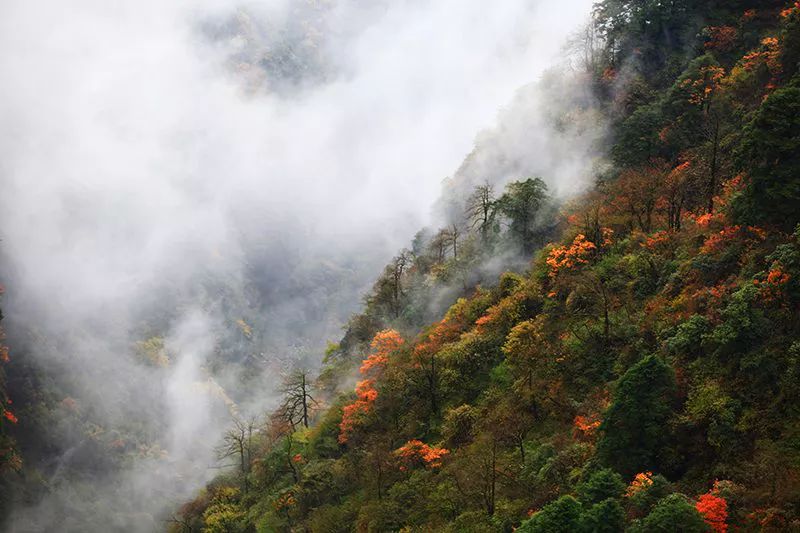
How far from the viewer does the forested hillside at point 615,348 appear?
28.8 metres

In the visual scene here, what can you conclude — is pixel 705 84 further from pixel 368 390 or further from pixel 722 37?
pixel 368 390

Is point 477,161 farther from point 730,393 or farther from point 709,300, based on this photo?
point 730,393

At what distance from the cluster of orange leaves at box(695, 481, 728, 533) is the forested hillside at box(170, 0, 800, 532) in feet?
0.25

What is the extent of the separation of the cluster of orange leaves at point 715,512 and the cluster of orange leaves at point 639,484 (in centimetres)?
225

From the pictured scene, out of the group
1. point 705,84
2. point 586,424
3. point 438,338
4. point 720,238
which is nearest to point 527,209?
point 438,338

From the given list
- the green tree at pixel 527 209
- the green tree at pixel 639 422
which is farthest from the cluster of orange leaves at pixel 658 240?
the green tree at pixel 527 209

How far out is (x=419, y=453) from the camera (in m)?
47.2

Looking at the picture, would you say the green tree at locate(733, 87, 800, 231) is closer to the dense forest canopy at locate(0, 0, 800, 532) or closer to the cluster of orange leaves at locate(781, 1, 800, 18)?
the dense forest canopy at locate(0, 0, 800, 532)

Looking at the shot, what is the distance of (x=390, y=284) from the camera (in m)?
84.6

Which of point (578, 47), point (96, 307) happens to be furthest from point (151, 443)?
point (578, 47)

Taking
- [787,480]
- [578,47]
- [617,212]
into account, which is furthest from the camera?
[578,47]

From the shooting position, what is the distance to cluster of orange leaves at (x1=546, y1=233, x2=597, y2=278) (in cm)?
5319

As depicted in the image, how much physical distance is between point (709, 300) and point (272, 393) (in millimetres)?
149017

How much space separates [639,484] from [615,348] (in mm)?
16179
